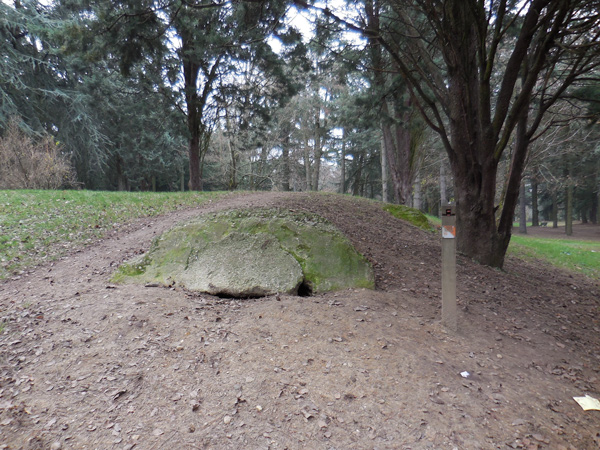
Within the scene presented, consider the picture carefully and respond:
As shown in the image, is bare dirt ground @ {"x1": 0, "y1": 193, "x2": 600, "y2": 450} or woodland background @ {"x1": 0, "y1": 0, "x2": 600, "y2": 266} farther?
woodland background @ {"x1": 0, "y1": 0, "x2": 600, "y2": 266}

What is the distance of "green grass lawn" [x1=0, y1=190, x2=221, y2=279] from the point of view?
19.4ft

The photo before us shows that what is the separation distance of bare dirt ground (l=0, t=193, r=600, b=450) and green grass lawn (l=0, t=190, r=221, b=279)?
5.47 ft

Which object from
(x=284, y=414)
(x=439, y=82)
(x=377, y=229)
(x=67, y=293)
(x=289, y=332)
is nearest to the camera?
(x=284, y=414)

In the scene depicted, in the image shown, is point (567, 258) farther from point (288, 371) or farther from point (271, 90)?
point (271, 90)

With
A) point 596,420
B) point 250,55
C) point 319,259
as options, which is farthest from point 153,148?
point 596,420

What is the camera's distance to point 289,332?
Answer: 3.19 m

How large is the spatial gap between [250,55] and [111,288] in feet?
32.1

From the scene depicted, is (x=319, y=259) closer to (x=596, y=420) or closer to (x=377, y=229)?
(x=596, y=420)

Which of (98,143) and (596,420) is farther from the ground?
(98,143)

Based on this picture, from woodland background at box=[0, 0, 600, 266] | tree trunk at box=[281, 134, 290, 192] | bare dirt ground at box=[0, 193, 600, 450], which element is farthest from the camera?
tree trunk at box=[281, 134, 290, 192]

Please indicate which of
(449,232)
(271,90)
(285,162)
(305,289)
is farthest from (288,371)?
(285,162)

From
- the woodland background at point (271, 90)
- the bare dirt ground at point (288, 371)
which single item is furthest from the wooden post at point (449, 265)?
the woodland background at point (271, 90)

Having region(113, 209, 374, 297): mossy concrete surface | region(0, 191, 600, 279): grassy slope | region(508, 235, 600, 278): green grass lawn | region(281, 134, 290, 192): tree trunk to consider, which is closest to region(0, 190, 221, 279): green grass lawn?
region(0, 191, 600, 279): grassy slope

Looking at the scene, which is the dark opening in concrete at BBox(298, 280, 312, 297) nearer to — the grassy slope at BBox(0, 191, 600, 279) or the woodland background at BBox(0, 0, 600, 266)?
the woodland background at BBox(0, 0, 600, 266)
